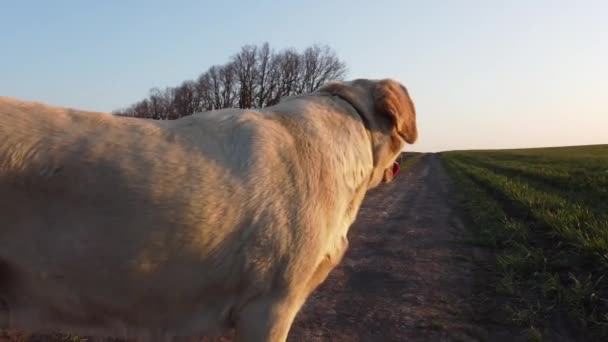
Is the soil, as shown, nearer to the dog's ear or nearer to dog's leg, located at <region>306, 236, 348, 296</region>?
dog's leg, located at <region>306, 236, 348, 296</region>

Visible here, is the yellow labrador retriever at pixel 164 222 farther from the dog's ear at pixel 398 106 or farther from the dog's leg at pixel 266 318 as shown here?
the dog's ear at pixel 398 106

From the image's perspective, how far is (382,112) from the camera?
10.4 ft

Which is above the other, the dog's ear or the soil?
the dog's ear

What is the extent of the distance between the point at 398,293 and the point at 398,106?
12.0ft

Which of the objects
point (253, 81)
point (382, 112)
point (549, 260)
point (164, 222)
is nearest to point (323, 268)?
point (164, 222)

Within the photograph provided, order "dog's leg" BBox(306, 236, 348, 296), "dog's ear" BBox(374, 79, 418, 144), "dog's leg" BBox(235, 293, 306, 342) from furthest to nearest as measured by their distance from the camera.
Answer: "dog's ear" BBox(374, 79, 418, 144) < "dog's leg" BBox(306, 236, 348, 296) < "dog's leg" BBox(235, 293, 306, 342)

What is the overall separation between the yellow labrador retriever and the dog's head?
0.51 metres

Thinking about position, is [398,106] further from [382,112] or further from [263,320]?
[263,320]

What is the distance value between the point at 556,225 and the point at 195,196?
8192 mm

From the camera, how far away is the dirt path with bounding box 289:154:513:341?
15.9ft

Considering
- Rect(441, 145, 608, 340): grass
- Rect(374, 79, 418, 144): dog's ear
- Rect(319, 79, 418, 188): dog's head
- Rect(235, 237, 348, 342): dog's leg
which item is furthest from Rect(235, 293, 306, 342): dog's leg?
Rect(441, 145, 608, 340): grass

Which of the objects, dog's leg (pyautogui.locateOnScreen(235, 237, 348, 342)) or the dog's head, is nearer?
dog's leg (pyautogui.locateOnScreen(235, 237, 348, 342))

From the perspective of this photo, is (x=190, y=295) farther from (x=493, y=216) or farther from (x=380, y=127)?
(x=493, y=216)

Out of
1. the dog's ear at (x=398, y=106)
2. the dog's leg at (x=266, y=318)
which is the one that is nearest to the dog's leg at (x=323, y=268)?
the dog's leg at (x=266, y=318)
